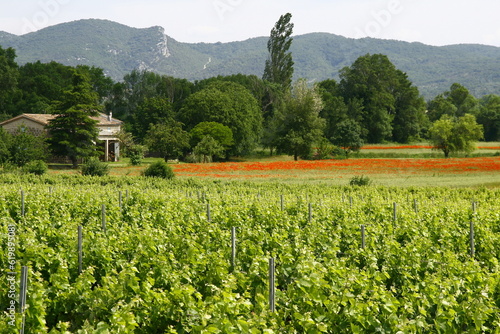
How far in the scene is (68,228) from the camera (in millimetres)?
11344

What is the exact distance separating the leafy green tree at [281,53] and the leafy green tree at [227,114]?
11544mm

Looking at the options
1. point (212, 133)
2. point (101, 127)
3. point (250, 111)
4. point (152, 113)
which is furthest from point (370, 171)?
point (152, 113)

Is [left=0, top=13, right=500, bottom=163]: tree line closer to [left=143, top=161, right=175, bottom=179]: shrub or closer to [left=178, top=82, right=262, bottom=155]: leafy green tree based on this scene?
[left=178, top=82, right=262, bottom=155]: leafy green tree

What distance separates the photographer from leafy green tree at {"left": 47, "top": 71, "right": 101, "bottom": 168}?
44406mm

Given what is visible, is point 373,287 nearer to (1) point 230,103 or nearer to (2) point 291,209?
(2) point 291,209

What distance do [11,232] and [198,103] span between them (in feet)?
175

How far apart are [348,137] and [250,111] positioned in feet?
45.8

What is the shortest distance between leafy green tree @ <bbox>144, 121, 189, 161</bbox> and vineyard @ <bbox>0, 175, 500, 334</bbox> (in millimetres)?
38046

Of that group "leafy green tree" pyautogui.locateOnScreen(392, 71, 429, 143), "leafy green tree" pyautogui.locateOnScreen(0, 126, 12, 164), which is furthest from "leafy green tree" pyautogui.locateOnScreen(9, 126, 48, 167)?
"leafy green tree" pyautogui.locateOnScreen(392, 71, 429, 143)

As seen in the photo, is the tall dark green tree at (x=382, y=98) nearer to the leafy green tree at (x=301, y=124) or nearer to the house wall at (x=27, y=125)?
the leafy green tree at (x=301, y=124)

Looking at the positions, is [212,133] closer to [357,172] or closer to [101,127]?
[101,127]

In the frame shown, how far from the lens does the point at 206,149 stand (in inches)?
2143

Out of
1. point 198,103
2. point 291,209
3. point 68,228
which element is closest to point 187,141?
point 198,103

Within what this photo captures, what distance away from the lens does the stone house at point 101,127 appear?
51844 mm
